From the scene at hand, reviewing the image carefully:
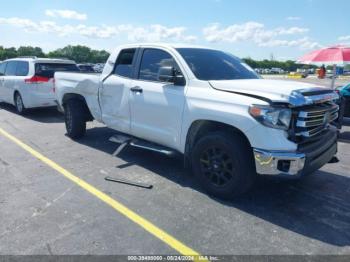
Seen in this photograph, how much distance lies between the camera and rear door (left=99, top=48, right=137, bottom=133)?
5.24 meters

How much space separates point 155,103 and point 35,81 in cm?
617

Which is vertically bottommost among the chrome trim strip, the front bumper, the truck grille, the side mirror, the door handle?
the front bumper

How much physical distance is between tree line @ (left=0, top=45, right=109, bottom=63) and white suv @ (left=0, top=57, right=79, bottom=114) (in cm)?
6670

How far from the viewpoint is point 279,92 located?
3523mm

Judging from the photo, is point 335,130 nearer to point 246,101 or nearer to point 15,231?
point 246,101

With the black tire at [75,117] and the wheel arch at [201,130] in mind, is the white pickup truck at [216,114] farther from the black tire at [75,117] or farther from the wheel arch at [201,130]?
the black tire at [75,117]

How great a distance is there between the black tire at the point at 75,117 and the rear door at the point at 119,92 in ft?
3.90

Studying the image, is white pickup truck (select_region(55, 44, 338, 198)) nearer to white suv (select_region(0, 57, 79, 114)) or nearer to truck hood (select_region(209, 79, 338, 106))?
truck hood (select_region(209, 79, 338, 106))

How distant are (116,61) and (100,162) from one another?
1824 millimetres

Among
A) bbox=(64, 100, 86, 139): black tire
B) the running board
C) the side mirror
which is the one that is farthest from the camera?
bbox=(64, 100, 86, 139): black tire

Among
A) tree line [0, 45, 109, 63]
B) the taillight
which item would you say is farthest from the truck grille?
tree line [0, 45, 109, 63]

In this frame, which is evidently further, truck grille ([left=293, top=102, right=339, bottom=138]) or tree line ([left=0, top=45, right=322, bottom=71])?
tree line ([left=0, top=45, right=322, bottom=71])

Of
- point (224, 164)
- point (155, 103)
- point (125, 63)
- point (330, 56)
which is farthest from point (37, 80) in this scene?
point (330, 56)

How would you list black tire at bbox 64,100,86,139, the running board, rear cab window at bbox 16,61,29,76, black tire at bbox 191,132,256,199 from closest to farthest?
1. black tire at bbox 191,132,256,199
2. the running board
3. black tire at bbox 64,100,86,139
4. rear cab window at bbox 16,61,29,76
